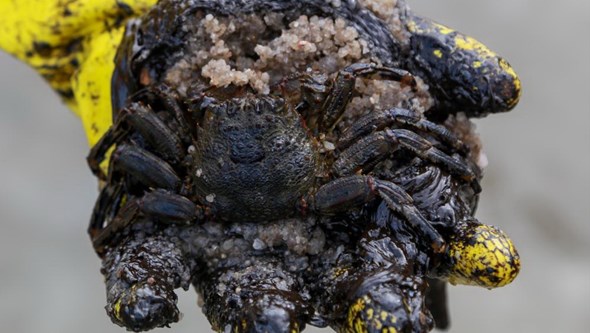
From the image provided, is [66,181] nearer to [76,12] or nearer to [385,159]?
[76,12]

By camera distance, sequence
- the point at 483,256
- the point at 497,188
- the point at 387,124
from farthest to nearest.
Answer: the point at 497,188 < the point at 387,124 < the point at 483,256

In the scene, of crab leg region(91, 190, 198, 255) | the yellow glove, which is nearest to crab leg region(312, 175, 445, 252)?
crab leg region(91, 190, 198, 255)

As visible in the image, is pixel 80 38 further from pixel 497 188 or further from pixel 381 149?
pixel 497 188

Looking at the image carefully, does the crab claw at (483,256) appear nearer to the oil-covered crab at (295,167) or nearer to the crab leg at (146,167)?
the oil-covered crab at (295,167)

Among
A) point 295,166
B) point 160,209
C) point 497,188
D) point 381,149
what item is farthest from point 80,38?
point 497,188

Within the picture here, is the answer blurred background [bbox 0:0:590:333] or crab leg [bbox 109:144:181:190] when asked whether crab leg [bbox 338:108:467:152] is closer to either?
crab leg [bbox 109:144:181:190]

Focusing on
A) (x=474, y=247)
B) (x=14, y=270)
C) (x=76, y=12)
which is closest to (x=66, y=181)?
(x=14, y=270)
